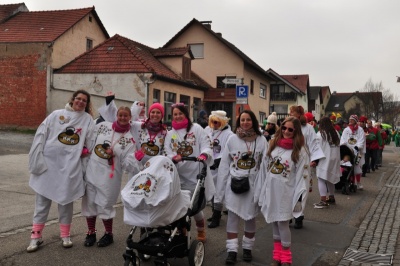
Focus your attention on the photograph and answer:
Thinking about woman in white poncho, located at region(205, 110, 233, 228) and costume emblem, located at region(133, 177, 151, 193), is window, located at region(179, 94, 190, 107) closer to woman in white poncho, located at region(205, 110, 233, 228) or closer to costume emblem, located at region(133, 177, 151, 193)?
woman in white poncho, located at region(205, 110, 233, 228)

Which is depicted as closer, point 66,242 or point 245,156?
point 245,156

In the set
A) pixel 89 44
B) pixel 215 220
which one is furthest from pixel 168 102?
pixel 215 220

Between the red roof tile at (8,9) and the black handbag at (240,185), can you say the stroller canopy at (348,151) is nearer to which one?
the black handbag at (240,185)

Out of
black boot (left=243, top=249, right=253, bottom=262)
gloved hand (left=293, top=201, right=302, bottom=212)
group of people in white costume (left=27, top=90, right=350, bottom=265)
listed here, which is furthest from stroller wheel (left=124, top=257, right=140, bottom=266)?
gloved hand (left=293, top=201, right=302, bottom=212)

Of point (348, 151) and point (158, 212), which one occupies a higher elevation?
point (348, 151)

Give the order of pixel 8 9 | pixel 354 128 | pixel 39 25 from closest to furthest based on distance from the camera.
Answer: pixel 354 128, pixel 39 25, pixel 8 9

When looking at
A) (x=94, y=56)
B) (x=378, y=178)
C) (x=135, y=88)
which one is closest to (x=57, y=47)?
(x=94, y=56)

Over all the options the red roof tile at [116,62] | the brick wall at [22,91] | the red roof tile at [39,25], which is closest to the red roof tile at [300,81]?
the red roof tile at [39,25]

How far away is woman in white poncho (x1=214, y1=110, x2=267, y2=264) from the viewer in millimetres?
4848

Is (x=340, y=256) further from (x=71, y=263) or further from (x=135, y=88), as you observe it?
(x=135, y=88)

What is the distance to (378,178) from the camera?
14.2 m

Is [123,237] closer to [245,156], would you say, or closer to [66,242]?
[66,242]

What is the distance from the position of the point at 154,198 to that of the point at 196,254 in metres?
0.92

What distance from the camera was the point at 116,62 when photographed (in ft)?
73.3
